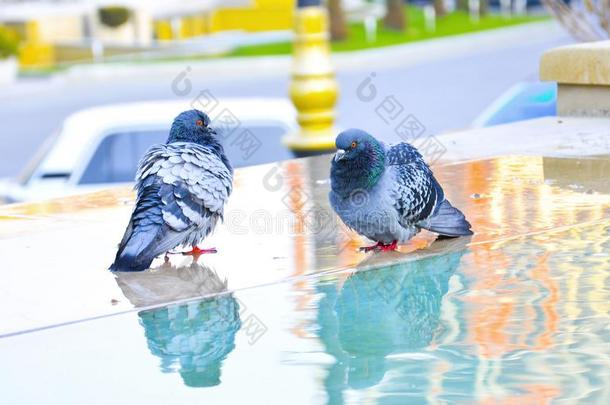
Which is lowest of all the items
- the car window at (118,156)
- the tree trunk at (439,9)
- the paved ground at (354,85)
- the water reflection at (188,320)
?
the paved ground at (354,85)

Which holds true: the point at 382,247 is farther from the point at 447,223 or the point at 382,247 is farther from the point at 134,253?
the point at 134,253

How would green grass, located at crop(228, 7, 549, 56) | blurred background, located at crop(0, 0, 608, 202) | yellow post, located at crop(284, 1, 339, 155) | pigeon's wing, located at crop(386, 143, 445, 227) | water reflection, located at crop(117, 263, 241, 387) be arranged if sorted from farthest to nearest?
green grass, located at crop(228, 7, 549, 56)
yellow post, located at crop(284, 1, 339, 155)
blurred background, located at crop(0, 0, 608, 202)
pigeon's wing, located at crop(386, 143, 445, 227)
water reflection, located at crop(117, 263, 241, 387)

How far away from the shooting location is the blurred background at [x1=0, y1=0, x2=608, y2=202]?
1127cm

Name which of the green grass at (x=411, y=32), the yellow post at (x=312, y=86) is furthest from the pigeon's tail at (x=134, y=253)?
the green grass at (x=411, y=32)

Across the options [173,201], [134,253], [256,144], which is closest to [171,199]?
[173,201]

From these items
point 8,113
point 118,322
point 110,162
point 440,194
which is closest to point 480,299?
point 440,194

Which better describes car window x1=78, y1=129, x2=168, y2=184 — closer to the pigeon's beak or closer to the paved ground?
the pigeon's beak

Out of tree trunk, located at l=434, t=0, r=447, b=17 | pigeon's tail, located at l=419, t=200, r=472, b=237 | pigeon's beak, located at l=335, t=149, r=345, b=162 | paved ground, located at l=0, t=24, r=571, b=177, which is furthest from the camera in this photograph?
tree trunk, located at l=434, t=0, r=447, b=17

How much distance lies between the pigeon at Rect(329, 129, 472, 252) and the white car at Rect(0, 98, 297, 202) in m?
5.06

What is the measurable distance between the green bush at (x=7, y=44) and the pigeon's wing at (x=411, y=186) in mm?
23535

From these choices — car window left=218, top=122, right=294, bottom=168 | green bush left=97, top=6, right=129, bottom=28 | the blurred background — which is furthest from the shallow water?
green bush left=97, top=6, right=129, bottom=28

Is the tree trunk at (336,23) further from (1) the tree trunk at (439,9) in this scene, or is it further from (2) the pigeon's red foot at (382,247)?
(2) the pigeon's red foot at (382,247)

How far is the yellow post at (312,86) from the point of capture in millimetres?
11742

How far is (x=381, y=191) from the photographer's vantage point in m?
5.60
